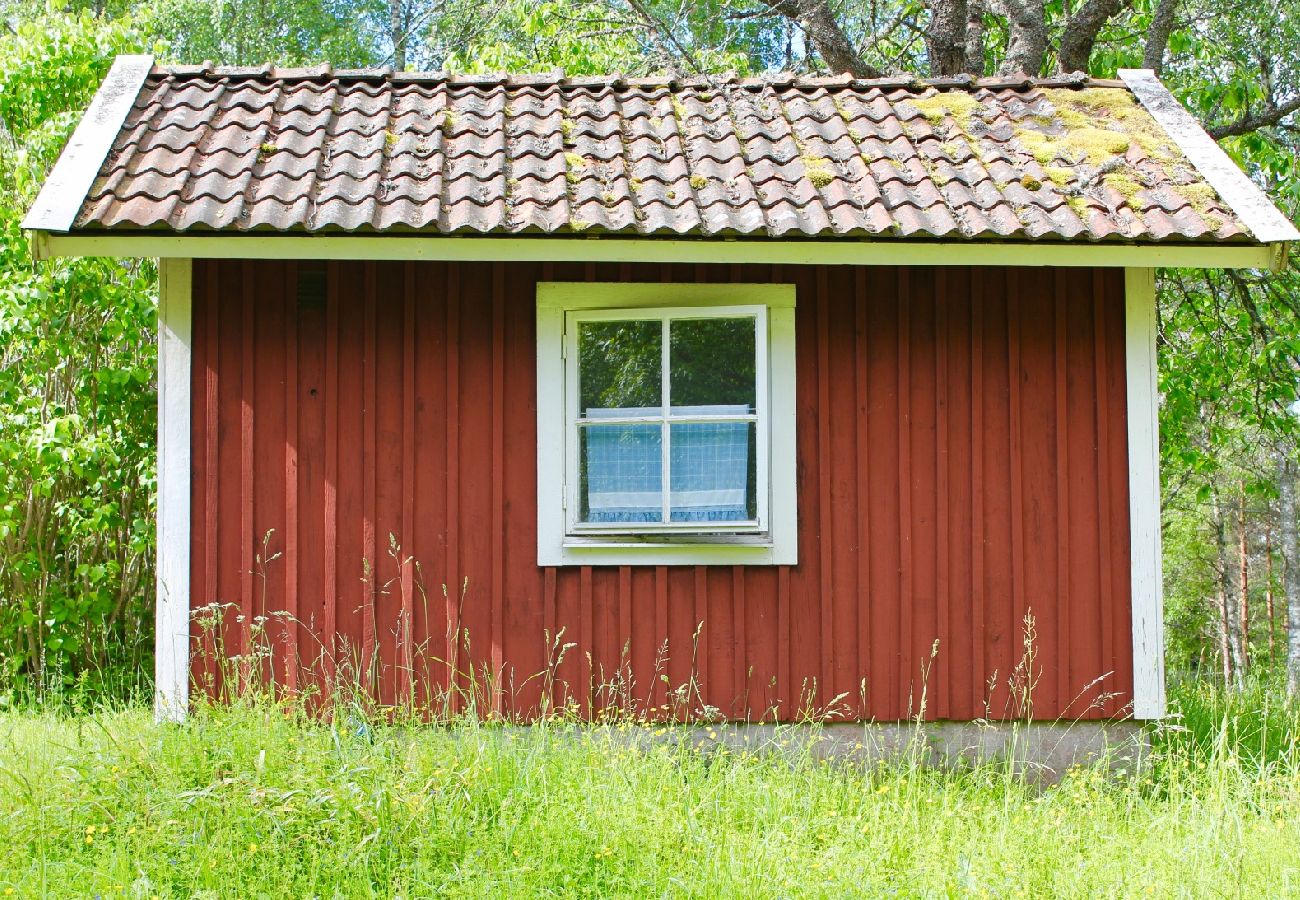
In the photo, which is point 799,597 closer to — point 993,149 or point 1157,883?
point 1157,883

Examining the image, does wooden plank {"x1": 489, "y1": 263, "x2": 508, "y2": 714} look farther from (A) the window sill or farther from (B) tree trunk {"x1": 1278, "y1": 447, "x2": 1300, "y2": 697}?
(B) tree trunk {"x1": 1278, "y1": 447, "x2": 1300, "y2": 697}

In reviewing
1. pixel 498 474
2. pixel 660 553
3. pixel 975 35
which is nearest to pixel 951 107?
pixel 660 553

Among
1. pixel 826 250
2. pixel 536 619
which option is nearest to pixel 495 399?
pixel 536 619

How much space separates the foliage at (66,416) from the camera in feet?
26.2

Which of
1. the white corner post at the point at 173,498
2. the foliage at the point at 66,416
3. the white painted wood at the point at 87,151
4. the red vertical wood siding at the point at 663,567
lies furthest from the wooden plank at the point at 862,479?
the foliage at the point at 66,416

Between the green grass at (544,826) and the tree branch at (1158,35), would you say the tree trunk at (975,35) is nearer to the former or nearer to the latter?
the tree branch at (1158,35)

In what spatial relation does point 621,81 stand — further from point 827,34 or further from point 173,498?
point 827,34

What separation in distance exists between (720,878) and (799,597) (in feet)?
6.98

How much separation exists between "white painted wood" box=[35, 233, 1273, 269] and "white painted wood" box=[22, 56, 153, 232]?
174mm

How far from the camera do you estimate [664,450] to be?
19.7ft

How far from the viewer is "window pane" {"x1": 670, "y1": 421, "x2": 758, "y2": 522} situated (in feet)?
19.7

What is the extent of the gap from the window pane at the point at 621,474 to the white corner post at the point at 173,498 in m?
2.03

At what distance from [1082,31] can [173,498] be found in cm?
934

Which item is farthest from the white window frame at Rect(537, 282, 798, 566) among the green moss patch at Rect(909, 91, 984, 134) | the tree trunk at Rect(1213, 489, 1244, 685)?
the tree trunk at Rect(1213, 489, 1244, 685)
